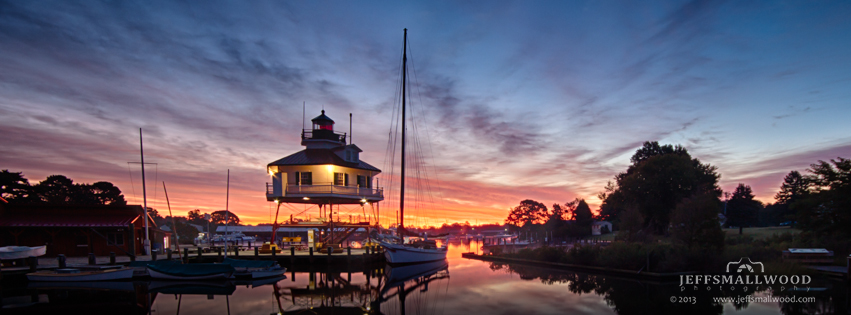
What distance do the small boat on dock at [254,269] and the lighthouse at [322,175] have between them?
9751mm

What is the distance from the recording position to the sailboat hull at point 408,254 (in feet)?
117

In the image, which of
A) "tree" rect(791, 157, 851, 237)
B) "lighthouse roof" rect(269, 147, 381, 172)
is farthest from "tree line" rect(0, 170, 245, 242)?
"tree" rect(791, 157, 851, 237)

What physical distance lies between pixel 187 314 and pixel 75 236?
24.1m

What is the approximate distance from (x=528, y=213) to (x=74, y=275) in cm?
10387

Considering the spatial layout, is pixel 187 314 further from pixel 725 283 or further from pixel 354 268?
pixel 725 283

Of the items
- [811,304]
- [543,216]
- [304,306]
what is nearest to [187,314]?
[304,306]

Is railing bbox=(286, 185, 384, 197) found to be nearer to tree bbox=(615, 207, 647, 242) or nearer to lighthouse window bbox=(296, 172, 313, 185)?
lighthouse window bbox=(296, 172, 313, 185)

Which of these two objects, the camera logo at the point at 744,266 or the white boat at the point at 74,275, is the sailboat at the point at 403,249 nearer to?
the white boat at the point at 74,275

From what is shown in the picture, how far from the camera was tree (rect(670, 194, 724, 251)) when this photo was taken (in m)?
26.5

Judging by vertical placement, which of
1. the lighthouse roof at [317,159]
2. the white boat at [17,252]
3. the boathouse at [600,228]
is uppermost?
the lighthouse roof at [317,159]

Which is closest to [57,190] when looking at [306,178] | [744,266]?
[306,178]

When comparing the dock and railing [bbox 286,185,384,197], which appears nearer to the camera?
the dock

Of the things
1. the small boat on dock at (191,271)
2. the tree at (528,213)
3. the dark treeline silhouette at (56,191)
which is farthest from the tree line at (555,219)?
the dark treeline silhouette at (56,191)

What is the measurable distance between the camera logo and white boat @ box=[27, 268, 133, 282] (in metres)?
37.5
